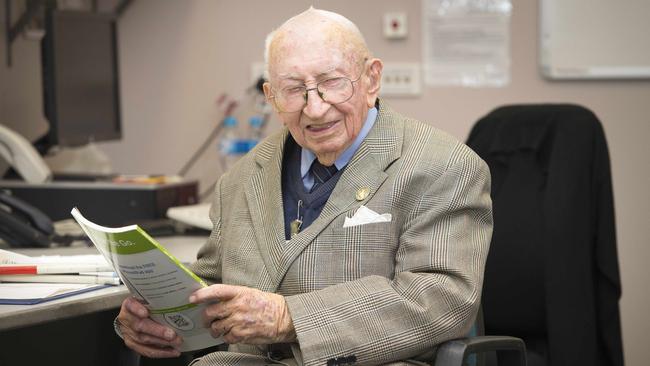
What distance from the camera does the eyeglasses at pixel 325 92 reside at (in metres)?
1.74

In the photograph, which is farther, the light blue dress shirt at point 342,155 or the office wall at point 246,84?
the office wall at point 246,84

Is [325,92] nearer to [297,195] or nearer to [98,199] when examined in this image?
[297,195]

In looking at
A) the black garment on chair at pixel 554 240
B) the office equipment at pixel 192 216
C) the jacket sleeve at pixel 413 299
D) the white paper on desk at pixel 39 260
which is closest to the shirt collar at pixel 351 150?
the jacket sleeve at pixel 413 299

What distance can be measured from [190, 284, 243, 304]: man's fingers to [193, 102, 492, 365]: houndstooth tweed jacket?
121mm

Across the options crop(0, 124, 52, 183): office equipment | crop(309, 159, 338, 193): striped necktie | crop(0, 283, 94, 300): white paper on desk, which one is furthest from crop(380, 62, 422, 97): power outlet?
crop(0, 283, 94, 300): white paper on desk

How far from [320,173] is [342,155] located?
0.20 ft

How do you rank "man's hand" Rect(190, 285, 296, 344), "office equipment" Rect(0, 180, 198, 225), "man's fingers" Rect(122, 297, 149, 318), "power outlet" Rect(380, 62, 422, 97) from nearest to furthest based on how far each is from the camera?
"man's hand" Rect(190, 285, 296, 344)
"man's fingers" Rect(122, 297, 149, 318)
"office equipment" Rect(0, 180, 198, 225)
"power outlet" Rect(380, 62, 422, 97)

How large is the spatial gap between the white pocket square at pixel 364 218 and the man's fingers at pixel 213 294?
0.27 metres

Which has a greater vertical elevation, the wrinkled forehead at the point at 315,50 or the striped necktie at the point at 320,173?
the wrinkled forehead at the point at 315,50

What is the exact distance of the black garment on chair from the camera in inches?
88.2

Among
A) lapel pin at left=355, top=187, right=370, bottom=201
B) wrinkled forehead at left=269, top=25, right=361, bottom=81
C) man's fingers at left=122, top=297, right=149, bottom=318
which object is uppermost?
wrinkled forehead at left=269, top=25, right=361, bottom=81

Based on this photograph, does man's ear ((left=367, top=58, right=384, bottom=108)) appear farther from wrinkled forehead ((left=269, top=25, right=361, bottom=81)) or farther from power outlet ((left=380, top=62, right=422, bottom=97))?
power outlet ((left=380, top=62, right=422, bottom=97))

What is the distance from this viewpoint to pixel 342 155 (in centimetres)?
181

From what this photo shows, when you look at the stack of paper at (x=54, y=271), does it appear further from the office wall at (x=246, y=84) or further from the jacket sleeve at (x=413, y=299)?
the office wall at (x=246, y=84)
